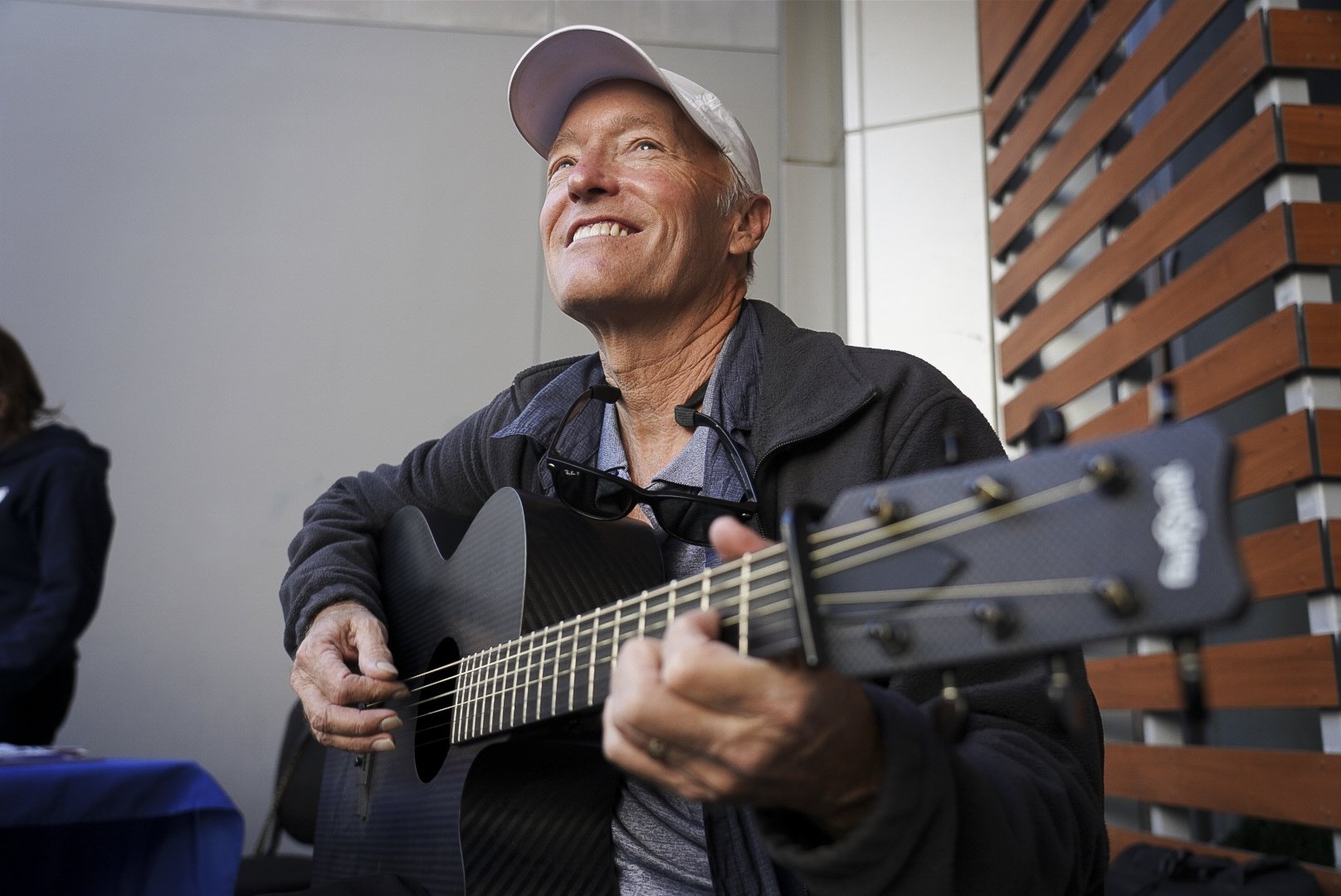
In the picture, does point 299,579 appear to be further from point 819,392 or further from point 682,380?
point 819,392

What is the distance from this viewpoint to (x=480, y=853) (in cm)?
125

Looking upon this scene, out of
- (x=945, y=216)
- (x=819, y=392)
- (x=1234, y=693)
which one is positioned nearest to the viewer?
(x=819, y=392)

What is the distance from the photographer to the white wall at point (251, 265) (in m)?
4.06

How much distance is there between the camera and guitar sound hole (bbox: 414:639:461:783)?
136 cm

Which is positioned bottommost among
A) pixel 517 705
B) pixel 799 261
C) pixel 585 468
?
pixel 517 705

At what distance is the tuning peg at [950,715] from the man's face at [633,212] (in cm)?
104

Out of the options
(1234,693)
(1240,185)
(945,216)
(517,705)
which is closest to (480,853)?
(517,705)

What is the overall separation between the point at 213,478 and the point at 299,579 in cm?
265

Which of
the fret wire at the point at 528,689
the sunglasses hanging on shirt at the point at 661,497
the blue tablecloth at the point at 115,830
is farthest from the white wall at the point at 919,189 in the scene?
the fret wire at the point at 528,689

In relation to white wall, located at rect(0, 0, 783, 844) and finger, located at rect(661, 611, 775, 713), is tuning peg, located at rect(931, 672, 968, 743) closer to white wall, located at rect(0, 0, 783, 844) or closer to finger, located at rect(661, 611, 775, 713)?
finger, located at rect(661, 611, 775, 713)

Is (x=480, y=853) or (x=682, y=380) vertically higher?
(x=682, y=380)

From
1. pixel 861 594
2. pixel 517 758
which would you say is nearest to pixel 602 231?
pixel 517 758

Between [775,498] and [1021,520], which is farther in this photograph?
[775,498]

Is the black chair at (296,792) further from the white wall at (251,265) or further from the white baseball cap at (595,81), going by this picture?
the white baseball cap at (595,81)
